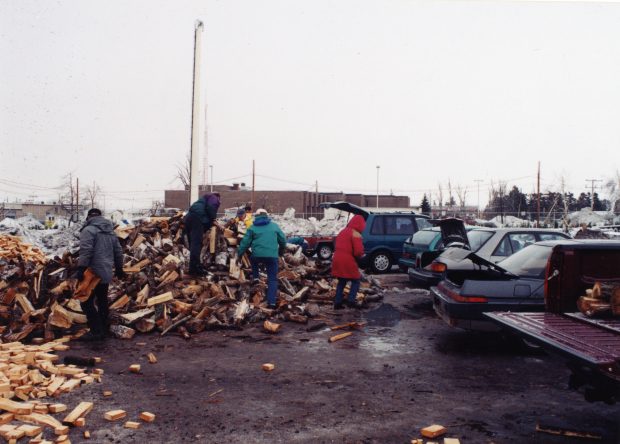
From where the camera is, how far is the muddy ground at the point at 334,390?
14.8ft

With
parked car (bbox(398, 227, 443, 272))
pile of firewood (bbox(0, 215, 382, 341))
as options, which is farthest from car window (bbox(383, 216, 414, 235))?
pile of firewood (bbox(0, 215, 382, 341))

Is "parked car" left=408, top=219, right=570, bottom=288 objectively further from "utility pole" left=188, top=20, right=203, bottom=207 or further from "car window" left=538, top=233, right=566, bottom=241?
"utility pole" left=188, top=20, right=203, bottom=207

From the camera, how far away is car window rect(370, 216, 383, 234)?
16516 millimetres

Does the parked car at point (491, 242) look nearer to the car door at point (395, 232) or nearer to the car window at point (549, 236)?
the car window at point (549, 236)

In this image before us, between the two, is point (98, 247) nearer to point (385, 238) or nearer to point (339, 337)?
point (339, 337)

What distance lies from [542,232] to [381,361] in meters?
5.73

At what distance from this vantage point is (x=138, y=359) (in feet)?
22.3

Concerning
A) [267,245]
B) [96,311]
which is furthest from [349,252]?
[96,311]

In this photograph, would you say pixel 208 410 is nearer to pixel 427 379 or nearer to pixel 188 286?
pixel 427 379

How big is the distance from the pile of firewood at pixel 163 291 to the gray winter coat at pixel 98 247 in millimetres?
937

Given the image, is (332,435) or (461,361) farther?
(461,361)

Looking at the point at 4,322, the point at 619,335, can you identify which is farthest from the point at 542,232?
the point at 4,322

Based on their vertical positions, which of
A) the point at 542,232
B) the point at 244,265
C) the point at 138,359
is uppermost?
the point at 542,232

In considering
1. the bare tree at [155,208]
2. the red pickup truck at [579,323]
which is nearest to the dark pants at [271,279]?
the red pickup truck at [579,323]
